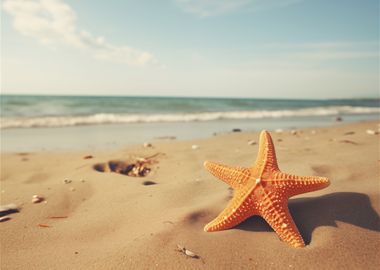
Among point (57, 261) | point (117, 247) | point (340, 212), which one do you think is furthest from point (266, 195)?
point (57, 261)

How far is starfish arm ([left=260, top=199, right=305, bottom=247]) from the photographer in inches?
90.3

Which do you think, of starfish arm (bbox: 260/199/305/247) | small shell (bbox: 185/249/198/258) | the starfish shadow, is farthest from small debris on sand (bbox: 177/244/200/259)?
starfish arm (bbox: 260/199/305/247)

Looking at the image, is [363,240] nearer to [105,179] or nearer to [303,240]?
[303,240]

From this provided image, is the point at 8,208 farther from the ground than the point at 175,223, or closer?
closer

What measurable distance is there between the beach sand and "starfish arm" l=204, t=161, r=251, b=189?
375 millimetres

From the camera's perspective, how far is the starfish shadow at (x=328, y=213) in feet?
8.34

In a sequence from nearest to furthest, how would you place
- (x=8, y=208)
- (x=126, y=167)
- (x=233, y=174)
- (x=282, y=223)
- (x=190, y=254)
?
(x=190, y=254) → (x=282, y=223) → (x=233, y=174) → (x=8, y=208) → (x=126, y=167)

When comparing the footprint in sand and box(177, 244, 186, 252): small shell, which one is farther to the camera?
the footprint in sand

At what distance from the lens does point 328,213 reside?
2668mm

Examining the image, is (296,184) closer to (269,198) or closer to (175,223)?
(269,198)

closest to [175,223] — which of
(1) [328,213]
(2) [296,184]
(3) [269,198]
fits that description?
(3) [269,198]

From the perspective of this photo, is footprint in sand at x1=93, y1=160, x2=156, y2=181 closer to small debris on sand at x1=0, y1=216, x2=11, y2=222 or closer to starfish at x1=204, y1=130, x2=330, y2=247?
small debris on sand at x1=0, y1=216, x2=11, y2=222

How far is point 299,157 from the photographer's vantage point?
4.86m

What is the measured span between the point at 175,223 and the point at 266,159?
97cm
